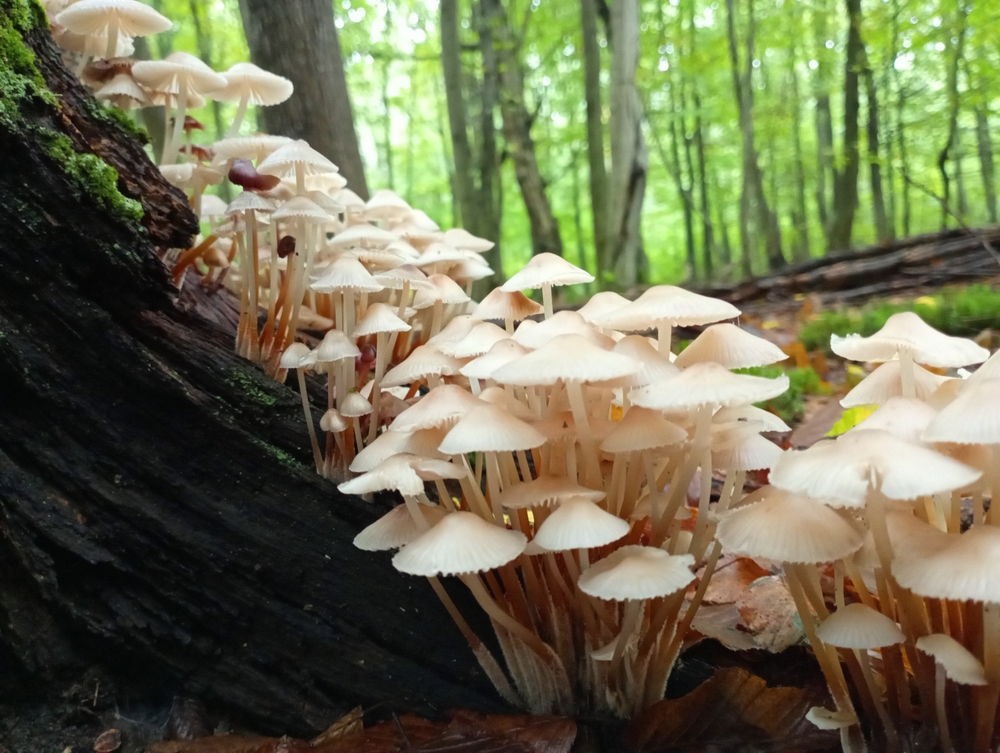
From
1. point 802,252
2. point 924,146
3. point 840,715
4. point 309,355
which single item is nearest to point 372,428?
point 309,355

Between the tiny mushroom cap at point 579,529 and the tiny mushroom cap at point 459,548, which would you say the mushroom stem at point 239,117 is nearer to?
the tiny mushroom cap at point 459,548

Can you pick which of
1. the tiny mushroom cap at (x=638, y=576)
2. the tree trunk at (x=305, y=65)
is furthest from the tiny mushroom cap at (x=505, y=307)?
the tree trunk at (x=305, y=65)

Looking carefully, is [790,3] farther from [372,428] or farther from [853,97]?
[372,428]

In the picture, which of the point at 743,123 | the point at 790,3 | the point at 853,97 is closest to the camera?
the point at 853,97

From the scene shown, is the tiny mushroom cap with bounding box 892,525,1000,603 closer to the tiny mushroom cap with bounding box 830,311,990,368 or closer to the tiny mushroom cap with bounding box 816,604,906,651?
the tiny mushroom cap with bounding box 816,604,906,651

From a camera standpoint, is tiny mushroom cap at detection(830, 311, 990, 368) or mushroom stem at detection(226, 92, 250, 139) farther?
mushroom stem at detection(226, 92, 250, 139)

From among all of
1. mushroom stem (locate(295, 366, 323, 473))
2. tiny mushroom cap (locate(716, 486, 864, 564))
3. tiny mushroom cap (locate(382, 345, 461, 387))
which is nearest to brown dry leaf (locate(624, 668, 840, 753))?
tiny mushroom cap (locate(716, 486, 864, 564))

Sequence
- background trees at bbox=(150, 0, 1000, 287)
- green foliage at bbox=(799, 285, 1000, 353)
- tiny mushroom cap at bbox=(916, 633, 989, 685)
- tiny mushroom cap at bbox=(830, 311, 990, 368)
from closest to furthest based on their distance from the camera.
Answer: tiny mushroom cap at bbox=(916, 633, 989, 685) < tiny mushroom cap at bbox=(830, 311, 990, 368) < green foliage at bbox=(799, 285, 1000, 353) < background trees at bbox=(150, 0, 1000, 287)
